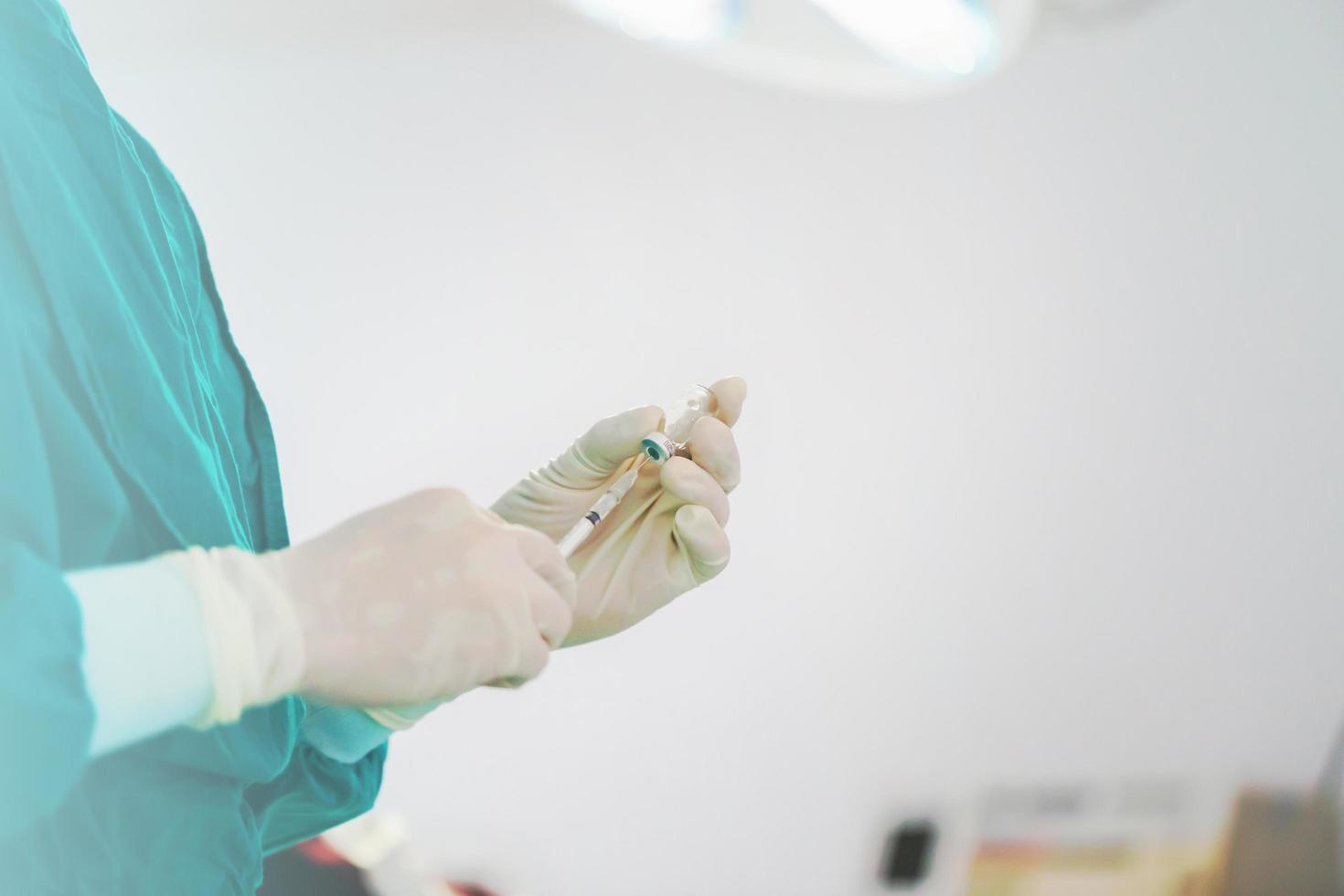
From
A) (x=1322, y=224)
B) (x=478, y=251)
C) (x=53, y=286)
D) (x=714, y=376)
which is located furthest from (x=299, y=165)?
(x=1322, y=224)

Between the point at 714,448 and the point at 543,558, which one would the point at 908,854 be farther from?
the point at 543,558

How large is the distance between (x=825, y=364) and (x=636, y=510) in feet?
3.39

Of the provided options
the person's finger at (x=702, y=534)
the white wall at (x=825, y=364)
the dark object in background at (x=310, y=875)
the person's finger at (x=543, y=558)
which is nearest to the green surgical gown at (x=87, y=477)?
the person's finger at (x=543, y=558)

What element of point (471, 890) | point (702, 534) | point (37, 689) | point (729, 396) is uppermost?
point (729, 396)

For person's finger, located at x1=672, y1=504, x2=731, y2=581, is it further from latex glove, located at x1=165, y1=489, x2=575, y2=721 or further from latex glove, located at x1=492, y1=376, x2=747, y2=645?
latex glove, located at x1=165, y1=489, x2=575, y2=721

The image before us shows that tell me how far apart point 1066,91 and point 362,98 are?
119 centimetres

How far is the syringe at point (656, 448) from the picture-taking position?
93cm

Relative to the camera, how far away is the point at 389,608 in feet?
2.10

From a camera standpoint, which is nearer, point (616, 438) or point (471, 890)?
point (616, 438)

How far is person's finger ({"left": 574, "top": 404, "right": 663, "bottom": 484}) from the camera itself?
0.93m

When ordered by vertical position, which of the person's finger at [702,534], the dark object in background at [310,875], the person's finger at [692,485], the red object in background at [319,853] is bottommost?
the dark object in background at [310,875]

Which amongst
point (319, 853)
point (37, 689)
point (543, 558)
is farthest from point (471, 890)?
point (37, 689)

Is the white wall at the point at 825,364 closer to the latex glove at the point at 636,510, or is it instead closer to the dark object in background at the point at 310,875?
the dark object in background at the point at 310,875

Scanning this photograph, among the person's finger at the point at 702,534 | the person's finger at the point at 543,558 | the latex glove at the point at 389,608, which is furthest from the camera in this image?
the person's finger at the point at 702,534
